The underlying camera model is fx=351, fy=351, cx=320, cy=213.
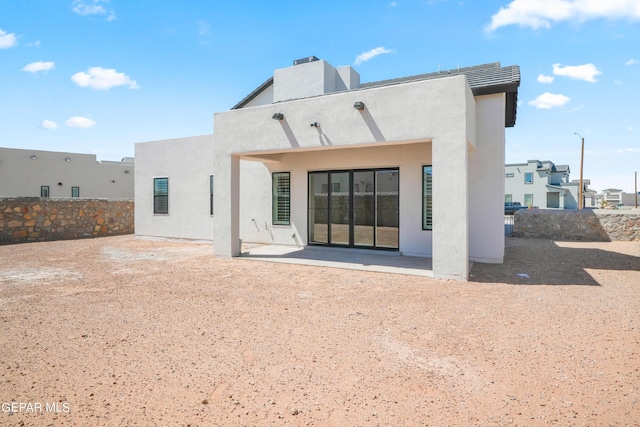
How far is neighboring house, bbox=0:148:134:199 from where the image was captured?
25.1m

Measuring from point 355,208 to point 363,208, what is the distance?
0.91 ft

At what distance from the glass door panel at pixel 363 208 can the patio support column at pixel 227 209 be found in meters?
3.87

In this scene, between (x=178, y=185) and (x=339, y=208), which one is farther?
(x=178, y=185)

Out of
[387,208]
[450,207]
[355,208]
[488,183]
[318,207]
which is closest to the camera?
[450,207]

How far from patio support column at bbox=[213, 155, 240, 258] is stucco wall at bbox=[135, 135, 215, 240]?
345cm

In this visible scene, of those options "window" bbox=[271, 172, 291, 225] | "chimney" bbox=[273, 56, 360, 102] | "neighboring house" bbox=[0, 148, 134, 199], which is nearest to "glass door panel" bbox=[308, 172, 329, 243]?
"window" bbox=[271, 172, 291, 225]

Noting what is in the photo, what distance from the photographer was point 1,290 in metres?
7.14

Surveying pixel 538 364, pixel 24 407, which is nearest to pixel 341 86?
pixel 538 364

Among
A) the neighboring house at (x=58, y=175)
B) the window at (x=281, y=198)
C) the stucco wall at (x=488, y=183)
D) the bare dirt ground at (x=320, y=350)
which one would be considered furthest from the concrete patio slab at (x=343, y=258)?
the neighboring house at (x=58, y=175)

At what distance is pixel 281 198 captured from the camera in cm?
1318

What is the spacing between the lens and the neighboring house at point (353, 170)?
313 inches

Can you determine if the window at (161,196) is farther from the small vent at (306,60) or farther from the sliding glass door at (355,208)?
the small vent at (306,60)

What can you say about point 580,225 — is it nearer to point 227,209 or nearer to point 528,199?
point 227,209

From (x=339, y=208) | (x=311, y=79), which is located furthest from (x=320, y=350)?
(x=311, y=79)
